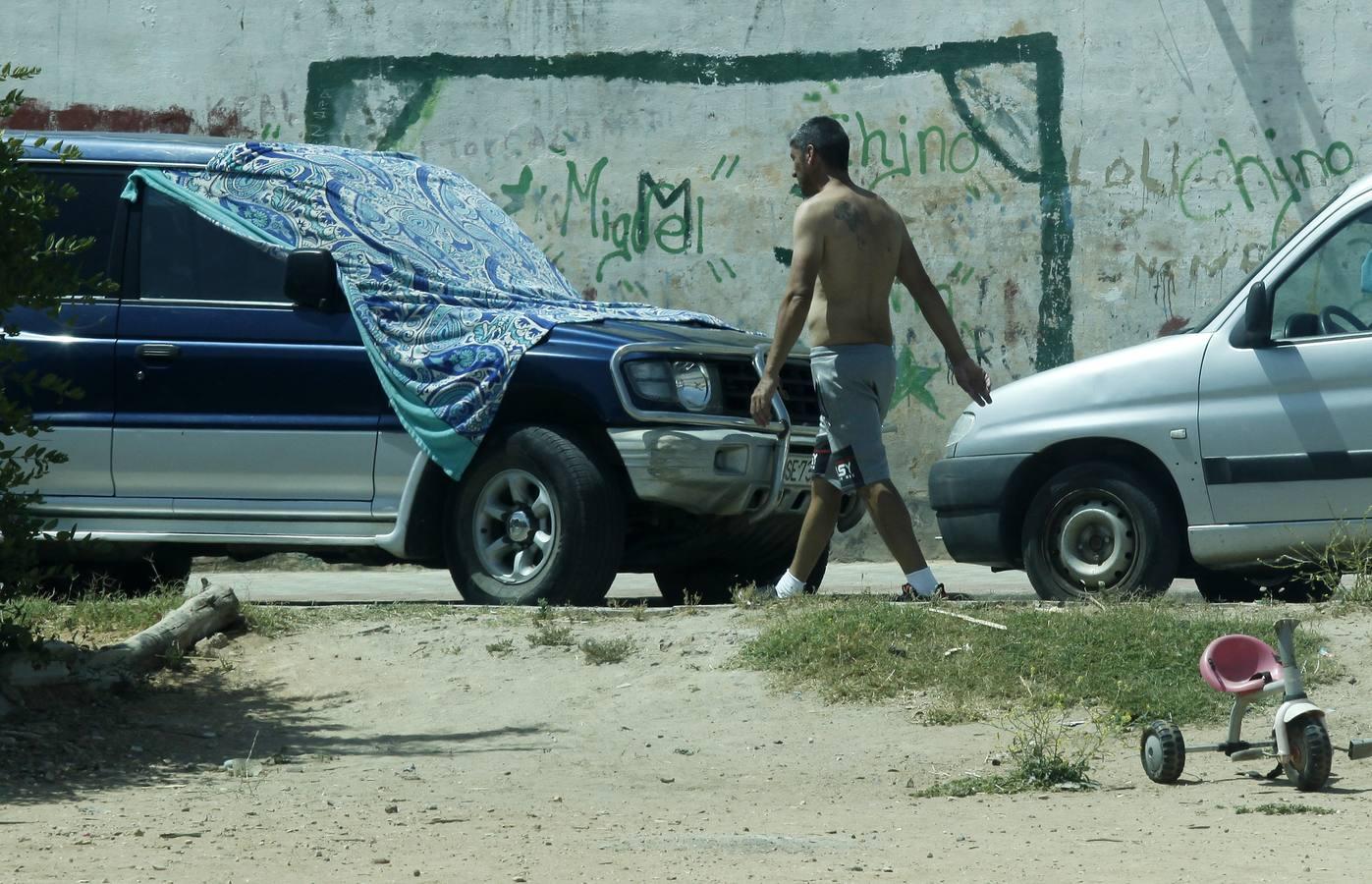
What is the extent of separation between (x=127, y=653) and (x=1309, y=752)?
3.77m

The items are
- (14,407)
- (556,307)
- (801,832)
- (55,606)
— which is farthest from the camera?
(556,307)

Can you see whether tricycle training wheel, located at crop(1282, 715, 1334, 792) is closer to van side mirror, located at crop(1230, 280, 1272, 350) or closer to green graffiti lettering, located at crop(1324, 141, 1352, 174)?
van side mirror, located at crop(1230, 280, 1272, 350)

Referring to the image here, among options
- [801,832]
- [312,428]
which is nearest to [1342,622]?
[801,832]

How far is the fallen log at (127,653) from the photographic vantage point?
5.88 metres

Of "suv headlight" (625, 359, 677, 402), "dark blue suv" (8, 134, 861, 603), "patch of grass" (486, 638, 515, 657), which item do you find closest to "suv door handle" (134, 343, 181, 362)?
"dark blue suv" (8, 134, 861, 603)

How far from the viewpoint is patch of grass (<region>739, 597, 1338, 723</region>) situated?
19.0 feet

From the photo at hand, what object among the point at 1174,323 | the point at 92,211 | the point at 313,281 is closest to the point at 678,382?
the point at 313,281

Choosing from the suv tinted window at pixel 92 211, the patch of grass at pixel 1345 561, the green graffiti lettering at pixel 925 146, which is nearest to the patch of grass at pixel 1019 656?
the patch of grass at pixel 1345 561

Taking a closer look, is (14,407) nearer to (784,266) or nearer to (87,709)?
(87,709)

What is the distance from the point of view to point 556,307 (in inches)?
309

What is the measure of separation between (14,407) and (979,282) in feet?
25.5

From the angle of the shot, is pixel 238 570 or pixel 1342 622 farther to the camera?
pixel 238 570

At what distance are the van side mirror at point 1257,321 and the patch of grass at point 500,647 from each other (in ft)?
9.95

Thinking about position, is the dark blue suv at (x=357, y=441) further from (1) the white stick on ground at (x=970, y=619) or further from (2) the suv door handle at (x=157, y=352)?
(1) the white stick on ground at (x=970, y=619)
